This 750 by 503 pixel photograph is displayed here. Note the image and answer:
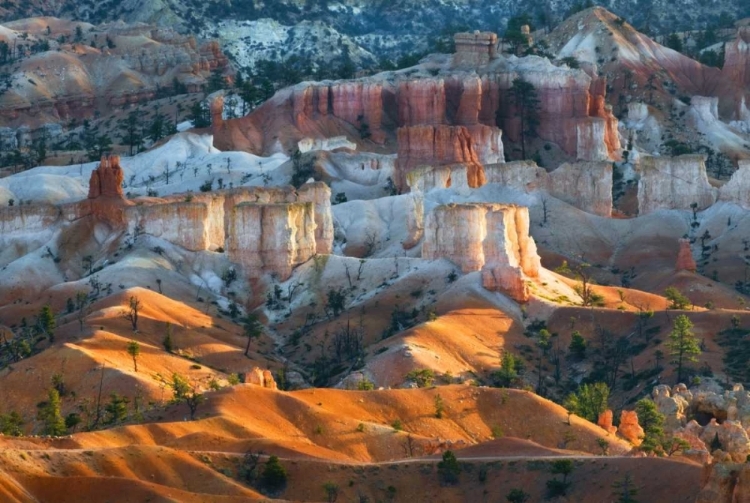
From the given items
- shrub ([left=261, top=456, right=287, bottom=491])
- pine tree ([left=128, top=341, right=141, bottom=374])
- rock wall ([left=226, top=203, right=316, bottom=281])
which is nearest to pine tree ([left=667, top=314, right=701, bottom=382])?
pine tree ([left=128, top=341, right=141, bottom=374])

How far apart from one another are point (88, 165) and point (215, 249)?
3005cm

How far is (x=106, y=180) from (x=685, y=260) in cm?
3687

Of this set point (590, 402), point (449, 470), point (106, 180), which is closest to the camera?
point (449, 470)

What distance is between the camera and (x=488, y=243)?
15075 centimetres

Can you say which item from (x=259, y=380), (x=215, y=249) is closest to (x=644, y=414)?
(x=259, y=380)

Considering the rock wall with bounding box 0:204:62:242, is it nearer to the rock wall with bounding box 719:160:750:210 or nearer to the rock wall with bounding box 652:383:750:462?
the rock wall with bounding box 719:160:750:210

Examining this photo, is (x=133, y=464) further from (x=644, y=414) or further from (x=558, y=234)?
(x=558, y=234)

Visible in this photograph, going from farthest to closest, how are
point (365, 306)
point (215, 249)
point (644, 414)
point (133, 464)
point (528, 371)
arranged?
point (215, 249)
point (365, 306)
point (528, 371)
point (644, 414)
point (133, 464)

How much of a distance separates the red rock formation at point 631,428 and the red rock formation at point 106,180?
56562mm

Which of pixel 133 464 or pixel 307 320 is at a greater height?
pixel 133 464

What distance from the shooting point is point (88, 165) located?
191 metres

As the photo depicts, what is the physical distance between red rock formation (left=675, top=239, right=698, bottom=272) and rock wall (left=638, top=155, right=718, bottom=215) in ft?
48.3

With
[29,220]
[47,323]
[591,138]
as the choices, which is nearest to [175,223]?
[29,220]

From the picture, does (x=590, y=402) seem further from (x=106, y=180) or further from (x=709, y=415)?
(x=106, y=180)
